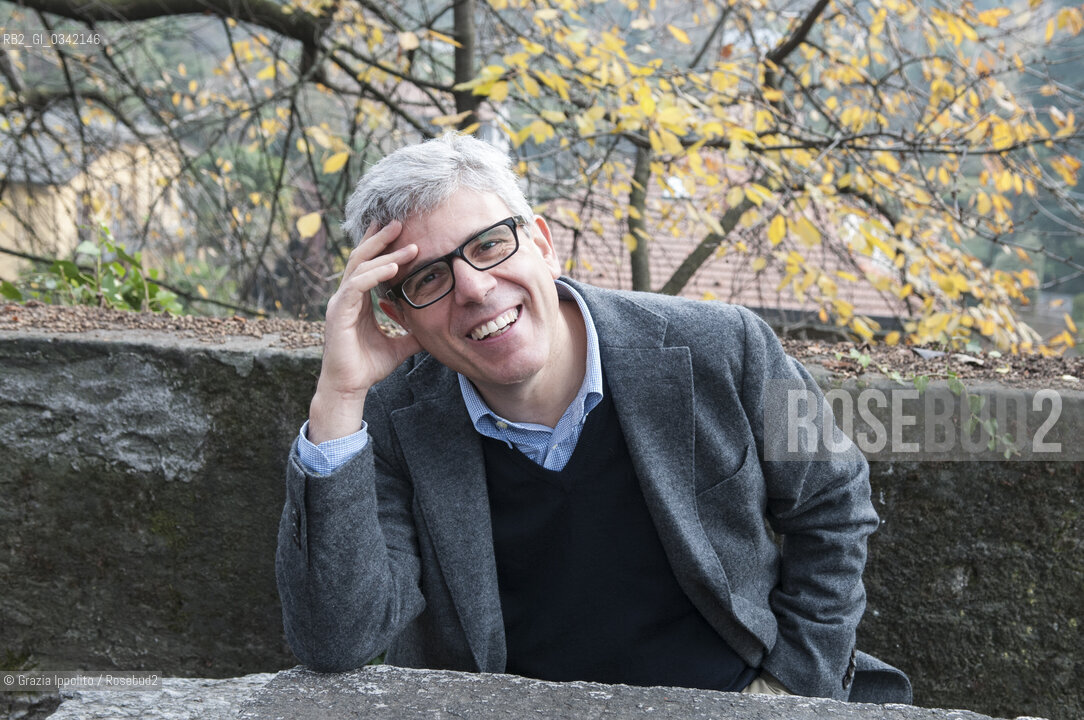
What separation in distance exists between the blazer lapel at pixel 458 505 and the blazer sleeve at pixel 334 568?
0.17 meters

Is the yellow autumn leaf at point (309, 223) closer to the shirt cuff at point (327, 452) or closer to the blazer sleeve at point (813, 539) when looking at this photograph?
the shirt cuff at point (327, 452)

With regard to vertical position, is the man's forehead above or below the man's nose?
above

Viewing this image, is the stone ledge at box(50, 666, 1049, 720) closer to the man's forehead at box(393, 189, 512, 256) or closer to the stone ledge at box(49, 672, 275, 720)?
the stone ledge at box(49, 672, 275, 720)

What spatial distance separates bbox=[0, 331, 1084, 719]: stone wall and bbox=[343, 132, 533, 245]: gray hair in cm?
70

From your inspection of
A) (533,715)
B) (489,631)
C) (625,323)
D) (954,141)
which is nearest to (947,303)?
(954,141)

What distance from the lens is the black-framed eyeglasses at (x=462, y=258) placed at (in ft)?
5.81

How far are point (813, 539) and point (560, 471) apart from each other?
1.81ft

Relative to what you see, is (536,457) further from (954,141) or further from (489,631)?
(954,141)

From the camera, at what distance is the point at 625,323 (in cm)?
197

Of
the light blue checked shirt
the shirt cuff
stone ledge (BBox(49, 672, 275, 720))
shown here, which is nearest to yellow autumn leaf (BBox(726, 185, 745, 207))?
the light blue checked shirt

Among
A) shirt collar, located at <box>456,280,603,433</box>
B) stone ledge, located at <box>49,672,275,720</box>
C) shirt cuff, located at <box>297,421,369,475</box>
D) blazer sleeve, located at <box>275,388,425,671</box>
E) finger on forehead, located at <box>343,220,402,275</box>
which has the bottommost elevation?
stone ledge, located at <box>49,672,275,720</box>

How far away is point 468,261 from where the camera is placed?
1.76 m

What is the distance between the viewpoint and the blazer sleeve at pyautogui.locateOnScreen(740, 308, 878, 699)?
73.9 inches

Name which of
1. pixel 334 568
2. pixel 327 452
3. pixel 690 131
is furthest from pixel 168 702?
pixel 690 131
